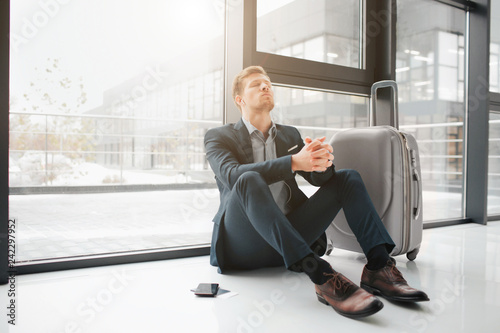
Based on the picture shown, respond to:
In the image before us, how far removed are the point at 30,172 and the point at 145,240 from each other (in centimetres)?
108

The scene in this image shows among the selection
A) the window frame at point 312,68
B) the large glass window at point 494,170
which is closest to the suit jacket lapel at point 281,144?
the window frame at point 312,68

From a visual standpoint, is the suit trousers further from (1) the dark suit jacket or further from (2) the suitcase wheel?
(2) the suitcase wheel

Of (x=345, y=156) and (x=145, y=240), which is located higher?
(x=345, y=156)

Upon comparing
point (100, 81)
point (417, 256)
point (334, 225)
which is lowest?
point (417, 256)

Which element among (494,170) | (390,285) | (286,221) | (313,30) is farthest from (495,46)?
(286,221)

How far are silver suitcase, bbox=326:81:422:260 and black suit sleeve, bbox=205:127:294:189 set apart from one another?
52cm

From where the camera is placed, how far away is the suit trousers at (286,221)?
3.95 ft

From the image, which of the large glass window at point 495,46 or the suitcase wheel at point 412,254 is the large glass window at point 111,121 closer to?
the suitcase wheel at point 412,254

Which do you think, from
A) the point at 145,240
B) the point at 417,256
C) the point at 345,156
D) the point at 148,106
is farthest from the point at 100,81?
the point at 417,256

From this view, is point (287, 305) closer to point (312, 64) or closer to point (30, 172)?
point (312, 64)

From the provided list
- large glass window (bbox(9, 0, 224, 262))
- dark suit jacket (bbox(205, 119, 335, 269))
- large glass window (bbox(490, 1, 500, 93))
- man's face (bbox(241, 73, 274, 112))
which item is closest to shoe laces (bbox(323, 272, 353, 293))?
dark suit jacket (bbox(205, 119, 335, 269))

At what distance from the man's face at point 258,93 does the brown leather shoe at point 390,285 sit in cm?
79

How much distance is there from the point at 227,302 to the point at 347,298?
0.39 meters

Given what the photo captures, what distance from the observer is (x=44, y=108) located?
245cm
